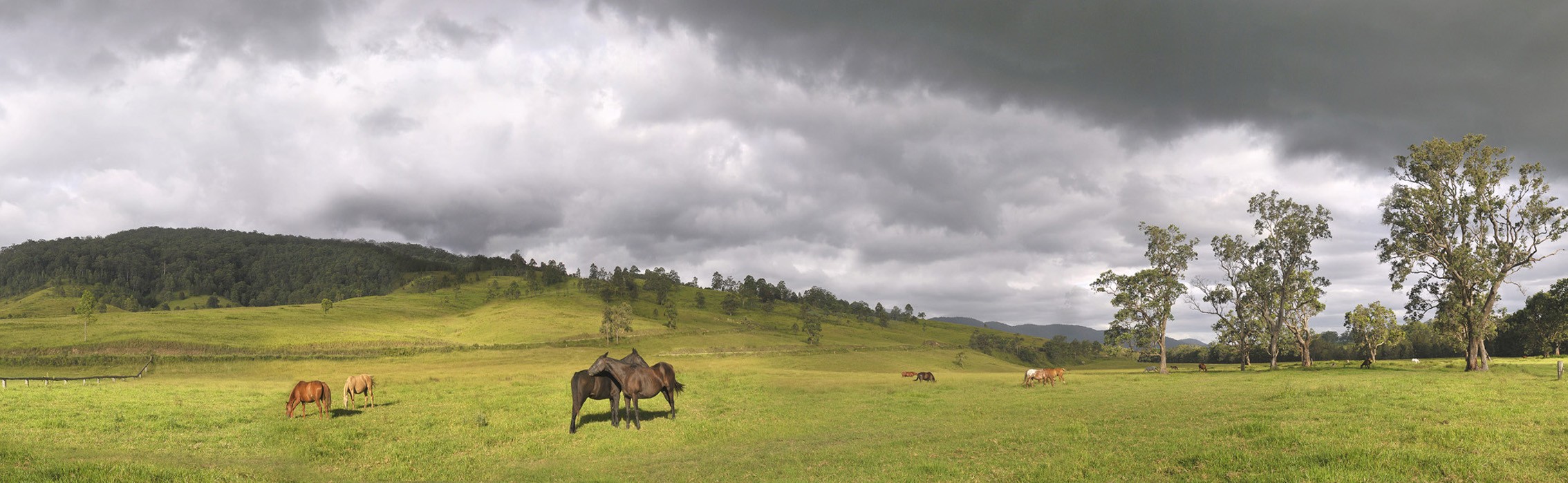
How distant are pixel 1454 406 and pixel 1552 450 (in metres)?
7.94

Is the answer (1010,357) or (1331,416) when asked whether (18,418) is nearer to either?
(1331,416)

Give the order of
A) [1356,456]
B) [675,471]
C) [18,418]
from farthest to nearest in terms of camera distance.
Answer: [18,418] < [675,471] < [1356,456]

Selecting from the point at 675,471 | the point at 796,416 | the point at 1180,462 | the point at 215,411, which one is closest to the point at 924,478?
the point at 1180,462

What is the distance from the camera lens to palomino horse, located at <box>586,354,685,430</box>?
82.1 ft

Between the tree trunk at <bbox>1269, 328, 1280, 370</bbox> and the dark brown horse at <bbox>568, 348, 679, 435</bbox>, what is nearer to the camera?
the dark brown horse at <bbox>568, 348, 679, 435</bbox>

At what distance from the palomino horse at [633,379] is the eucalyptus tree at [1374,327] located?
69.3m

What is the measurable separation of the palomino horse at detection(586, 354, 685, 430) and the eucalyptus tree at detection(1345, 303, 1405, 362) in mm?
69289

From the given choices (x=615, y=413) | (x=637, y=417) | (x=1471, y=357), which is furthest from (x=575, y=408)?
(x=1471, y=357)

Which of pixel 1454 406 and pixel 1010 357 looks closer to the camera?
pixel 1454 406

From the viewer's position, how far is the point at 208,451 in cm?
1873

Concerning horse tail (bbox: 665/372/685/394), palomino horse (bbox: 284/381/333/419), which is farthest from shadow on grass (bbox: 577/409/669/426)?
palomino horse (bbox: 284/381/333/419)

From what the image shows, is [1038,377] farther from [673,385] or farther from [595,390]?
[595,390]

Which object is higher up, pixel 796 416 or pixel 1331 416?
pixel 1331 416

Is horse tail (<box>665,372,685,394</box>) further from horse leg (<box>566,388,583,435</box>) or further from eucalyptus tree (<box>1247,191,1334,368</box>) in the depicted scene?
eucalyptus tree (<box>1247,191,1334,368</box>)
